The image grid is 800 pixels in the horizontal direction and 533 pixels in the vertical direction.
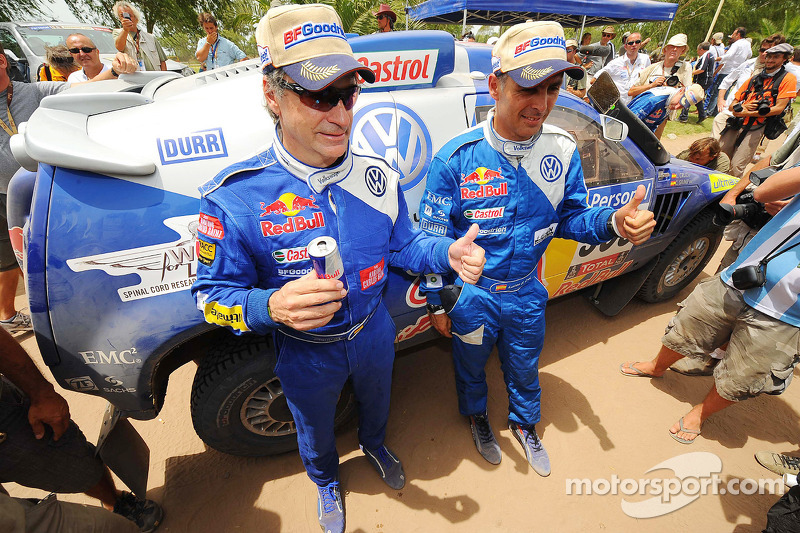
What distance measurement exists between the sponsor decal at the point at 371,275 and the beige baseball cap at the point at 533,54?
3.18 ft

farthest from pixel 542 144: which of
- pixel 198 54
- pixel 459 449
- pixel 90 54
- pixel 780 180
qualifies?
pixel 198 54

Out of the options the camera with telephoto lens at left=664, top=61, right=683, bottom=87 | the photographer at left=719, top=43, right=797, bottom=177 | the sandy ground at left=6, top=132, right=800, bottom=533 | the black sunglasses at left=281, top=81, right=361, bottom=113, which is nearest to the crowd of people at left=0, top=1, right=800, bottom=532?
the black sunglasses at left=281, top=81, right=361, bottom=113

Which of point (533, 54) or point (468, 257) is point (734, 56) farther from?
point (468, 257)

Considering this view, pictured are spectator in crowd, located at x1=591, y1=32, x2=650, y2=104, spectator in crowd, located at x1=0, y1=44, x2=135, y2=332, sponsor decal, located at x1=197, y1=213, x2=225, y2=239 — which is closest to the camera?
sponsor decal, located at x1=197, y1=213, x2=225, y2=239

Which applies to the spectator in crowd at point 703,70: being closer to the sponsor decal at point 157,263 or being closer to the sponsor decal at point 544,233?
the sponsor decal at point 544,233

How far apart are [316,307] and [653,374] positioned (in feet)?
9.64

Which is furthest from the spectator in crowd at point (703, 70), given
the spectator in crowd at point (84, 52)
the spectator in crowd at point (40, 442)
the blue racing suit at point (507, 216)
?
the spectator in crowd at point (40, 442)

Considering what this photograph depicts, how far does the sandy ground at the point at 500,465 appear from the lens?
2.08m

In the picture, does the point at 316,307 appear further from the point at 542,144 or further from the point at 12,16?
the point at 12,16

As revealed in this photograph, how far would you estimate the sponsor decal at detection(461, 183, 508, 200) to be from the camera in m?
1.79

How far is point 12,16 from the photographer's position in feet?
49.5

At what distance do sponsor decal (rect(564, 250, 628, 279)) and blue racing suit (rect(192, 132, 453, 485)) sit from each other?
1620 millimetres

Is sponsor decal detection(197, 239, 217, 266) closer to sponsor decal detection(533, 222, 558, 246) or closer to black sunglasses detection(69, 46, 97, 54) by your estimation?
sponsor decal detection(533, 222, 558, 246)

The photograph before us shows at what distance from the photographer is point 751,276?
1929 mm
